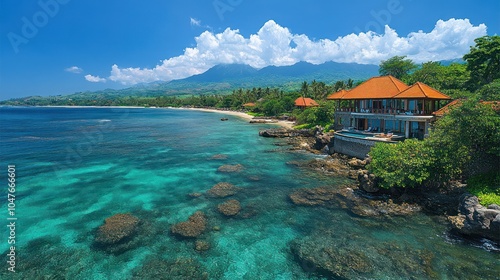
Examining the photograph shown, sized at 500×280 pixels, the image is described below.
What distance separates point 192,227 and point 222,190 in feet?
19.7

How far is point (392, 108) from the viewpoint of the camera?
30.7m

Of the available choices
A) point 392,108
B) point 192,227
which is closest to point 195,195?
point 192,227

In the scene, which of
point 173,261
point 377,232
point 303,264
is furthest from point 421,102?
point 173,261

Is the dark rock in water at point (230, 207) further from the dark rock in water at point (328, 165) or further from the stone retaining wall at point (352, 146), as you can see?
the stone retaining wall at point (352, 146)

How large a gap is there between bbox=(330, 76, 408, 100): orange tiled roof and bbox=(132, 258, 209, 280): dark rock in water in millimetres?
27736

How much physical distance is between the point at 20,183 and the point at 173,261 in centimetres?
2004

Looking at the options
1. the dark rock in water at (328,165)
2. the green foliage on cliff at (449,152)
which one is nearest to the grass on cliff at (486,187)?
the green foliage on cliff at (449,152)

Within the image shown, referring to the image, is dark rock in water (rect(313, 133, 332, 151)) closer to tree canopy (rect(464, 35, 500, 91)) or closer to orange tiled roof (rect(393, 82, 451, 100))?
orange tiled roof (rect(393, 82, 451, 100))

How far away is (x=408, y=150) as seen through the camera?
1959 centimetres

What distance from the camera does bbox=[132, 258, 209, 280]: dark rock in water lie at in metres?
11.6

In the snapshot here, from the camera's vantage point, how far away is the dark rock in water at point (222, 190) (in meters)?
20.6

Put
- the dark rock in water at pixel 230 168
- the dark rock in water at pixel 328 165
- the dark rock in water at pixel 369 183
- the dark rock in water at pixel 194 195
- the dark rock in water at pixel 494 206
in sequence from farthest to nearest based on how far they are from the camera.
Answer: the dark rock in water at pixel 230 168 < the dark rock in water at pixel 328 165 < the dark rock in water at pixel 194 195 < the dark rock in water at pixel 369 183 < the dark rock in water at pixel 494 206

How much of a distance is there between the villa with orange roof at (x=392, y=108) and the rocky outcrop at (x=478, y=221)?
14441 millimetres

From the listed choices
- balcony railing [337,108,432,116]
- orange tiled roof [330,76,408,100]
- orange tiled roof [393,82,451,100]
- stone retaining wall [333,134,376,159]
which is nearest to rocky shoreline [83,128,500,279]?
stone retaining wall [333,134,376,159]
